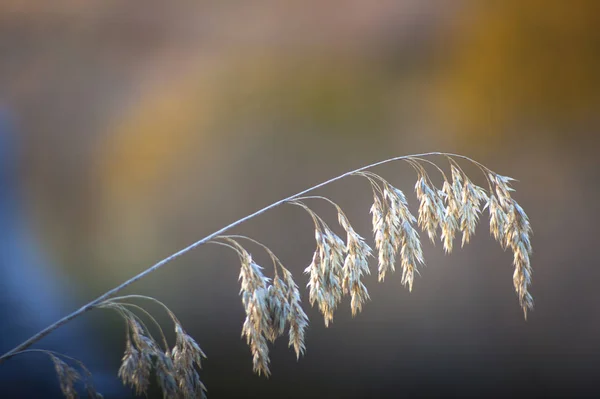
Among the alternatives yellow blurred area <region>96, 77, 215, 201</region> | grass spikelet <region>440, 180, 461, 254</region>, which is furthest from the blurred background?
grass spikelet <region>440, 180, 461, 254</region>

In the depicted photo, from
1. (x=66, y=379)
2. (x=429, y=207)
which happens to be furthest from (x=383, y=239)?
(x=66, y=379)

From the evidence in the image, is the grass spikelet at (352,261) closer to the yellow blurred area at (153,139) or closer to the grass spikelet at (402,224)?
the grass spikelet at (402,224)

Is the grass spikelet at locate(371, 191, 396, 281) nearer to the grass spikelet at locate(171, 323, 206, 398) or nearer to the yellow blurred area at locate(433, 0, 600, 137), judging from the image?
the grass spikelet at locate(171, 323, 206, 398)

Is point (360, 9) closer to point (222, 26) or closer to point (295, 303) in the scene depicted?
point (222, 26)

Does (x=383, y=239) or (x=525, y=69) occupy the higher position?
(x=525, y=69)

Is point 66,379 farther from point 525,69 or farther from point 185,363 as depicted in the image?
point 525,69

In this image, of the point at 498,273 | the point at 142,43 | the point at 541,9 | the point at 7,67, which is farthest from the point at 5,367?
the point at 541,9

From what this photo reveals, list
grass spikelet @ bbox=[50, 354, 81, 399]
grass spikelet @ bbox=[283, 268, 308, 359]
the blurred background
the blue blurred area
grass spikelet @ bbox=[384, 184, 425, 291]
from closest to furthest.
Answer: grass spikelet @ bbox=[50, 354, 81, 399]
grass spikelet @ bbox=[283, 268, 308, 359]
grass spikelet @ bbox=[384, 184, 425, 291]
the blue blurred area
the blurred background

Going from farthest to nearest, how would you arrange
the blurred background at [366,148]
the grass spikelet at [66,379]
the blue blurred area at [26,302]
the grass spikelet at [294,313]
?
the blurred background at [366,148] < the blue blurred area at [26,302] < the grass spikelet at [294,313] < the grass spikelet at [66,379]

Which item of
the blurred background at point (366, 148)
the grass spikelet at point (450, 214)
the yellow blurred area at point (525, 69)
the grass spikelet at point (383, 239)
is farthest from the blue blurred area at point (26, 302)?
the yellow blurred area at point (525, 69)
